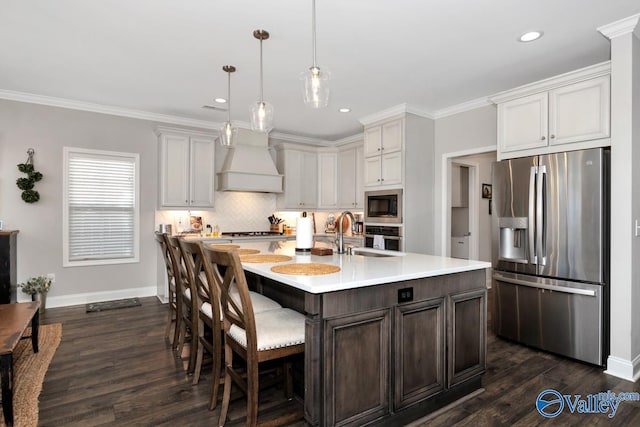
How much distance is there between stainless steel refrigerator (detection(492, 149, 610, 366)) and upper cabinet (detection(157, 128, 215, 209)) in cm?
396

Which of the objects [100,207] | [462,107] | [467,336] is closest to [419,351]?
[467,336]

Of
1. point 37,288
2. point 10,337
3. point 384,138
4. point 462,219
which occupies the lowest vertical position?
point 37,288

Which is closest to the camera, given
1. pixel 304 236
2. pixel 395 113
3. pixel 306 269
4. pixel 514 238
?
pixel 306 269

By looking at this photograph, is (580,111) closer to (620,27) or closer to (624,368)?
(620,27)

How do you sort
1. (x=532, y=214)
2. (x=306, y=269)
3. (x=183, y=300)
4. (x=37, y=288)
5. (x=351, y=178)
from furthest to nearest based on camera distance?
1. (x=351, y=178)
2. (x=37, y=288)
3. (x=532, y=214)
4. (x=183, y=300)
5. (x=306, y=269)

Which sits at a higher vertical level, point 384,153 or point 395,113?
point 395,113

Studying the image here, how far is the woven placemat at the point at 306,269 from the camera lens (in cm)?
199

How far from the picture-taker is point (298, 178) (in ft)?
20.9

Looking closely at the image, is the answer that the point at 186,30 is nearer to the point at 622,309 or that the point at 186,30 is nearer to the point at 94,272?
the point at 94,272

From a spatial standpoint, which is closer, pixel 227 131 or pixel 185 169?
pixel 227 131

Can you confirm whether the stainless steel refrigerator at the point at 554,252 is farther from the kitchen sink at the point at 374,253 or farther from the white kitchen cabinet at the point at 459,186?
the white kitchen cabinet at the point at 459,186

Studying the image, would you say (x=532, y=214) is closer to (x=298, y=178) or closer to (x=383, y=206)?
(x=383, y=206)
